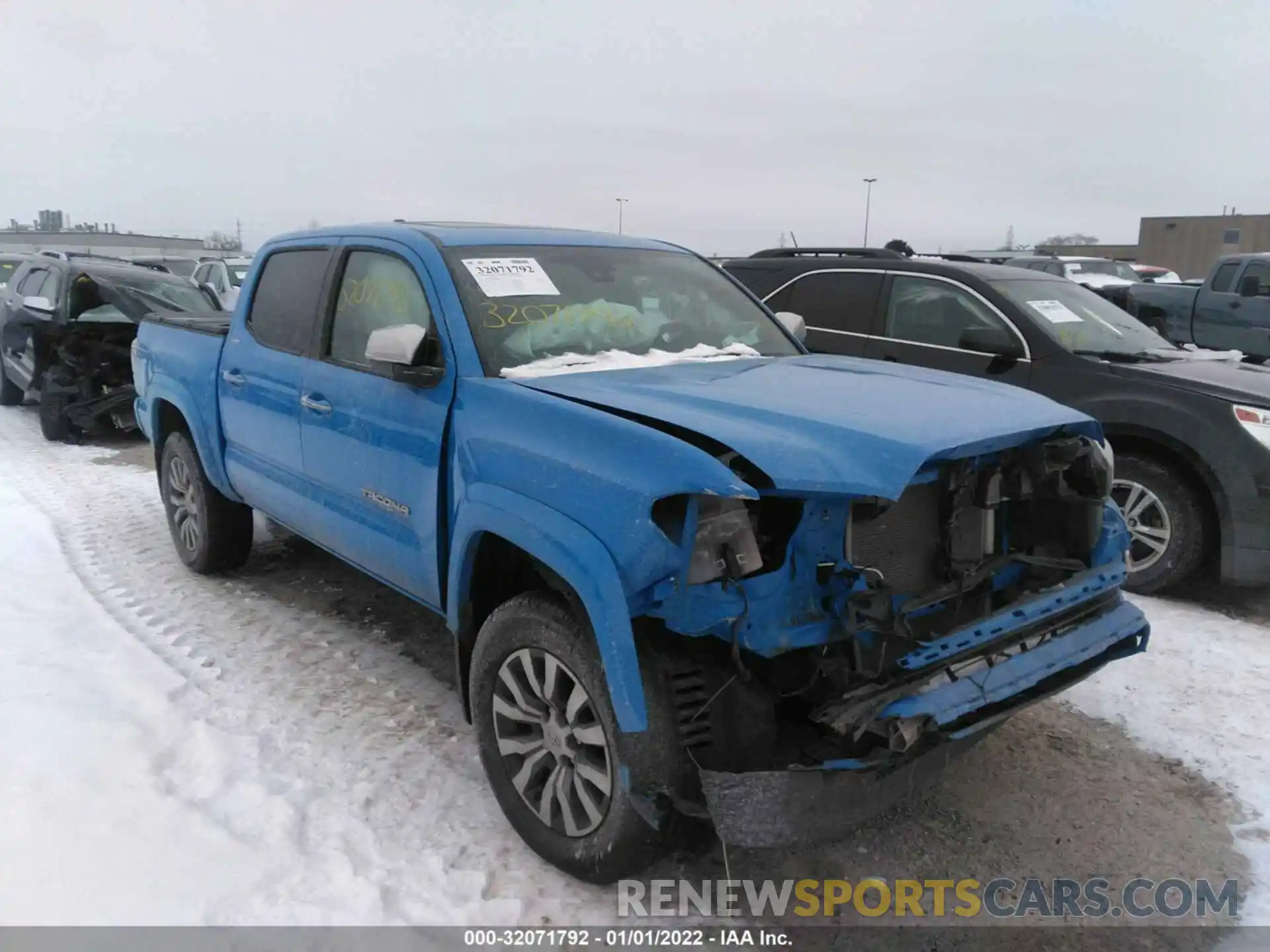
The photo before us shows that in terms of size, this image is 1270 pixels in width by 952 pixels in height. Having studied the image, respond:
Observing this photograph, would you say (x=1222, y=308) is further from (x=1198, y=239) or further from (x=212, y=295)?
(x=1198, y=239)

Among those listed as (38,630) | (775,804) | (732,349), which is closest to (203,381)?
(38,630)

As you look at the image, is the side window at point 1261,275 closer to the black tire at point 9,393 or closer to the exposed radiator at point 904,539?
the exposed radiator at point 904,539

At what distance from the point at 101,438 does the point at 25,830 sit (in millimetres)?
8100

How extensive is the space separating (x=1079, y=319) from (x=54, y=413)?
955 cm

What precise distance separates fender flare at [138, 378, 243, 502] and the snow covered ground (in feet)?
2.18

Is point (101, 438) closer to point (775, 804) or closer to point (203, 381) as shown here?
point (203, 381)

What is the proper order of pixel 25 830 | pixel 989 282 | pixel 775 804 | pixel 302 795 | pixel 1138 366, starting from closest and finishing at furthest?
pixel 775 804 < pixel 25 830 < pixel 302 795 < pixel 1138 366 < pixel 989 282

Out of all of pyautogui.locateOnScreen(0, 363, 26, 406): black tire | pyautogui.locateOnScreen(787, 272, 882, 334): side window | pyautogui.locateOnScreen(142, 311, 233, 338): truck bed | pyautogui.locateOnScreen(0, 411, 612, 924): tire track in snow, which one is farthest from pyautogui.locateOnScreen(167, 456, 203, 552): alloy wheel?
pyautogui.locateOnScreen(0, 363, 26, 406): black tire

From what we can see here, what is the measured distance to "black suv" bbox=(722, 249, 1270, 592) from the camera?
4.86m

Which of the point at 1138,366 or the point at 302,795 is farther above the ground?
the point at 1138,366

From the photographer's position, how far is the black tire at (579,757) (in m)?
2.47

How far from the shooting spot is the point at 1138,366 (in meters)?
5.46

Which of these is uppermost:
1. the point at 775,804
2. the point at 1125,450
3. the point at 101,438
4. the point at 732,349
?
the point at 732,349

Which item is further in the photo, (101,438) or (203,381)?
(101,438)
